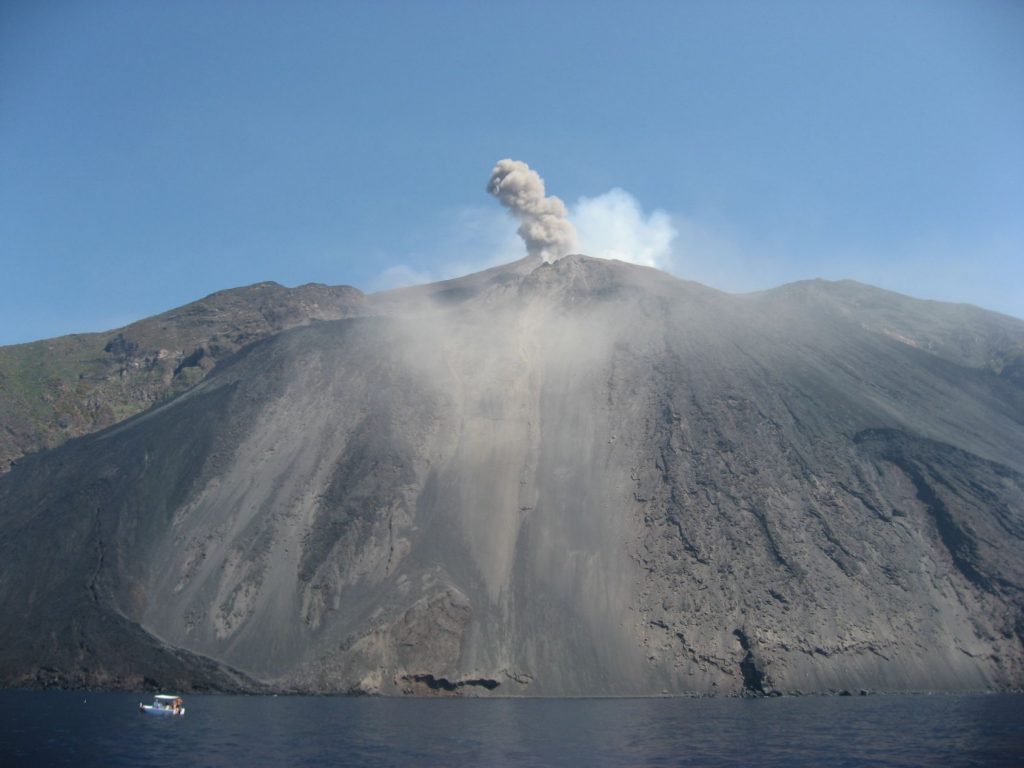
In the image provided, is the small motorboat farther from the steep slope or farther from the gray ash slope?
the steep slope

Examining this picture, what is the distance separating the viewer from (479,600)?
7350cm

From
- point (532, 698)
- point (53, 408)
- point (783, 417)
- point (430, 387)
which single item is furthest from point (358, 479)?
point (53, 408)

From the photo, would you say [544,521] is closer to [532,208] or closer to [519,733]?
[519,733]

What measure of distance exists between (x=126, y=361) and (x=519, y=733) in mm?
120065

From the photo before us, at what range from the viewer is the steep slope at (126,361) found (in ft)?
415

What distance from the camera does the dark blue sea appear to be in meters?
34.5

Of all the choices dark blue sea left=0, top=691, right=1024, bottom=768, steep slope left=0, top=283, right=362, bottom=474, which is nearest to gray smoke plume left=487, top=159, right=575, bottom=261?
steep slope left=0, top=283, right=362, bottom=474

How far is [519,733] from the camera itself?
43.9m

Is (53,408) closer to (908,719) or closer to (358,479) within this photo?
(358,479)

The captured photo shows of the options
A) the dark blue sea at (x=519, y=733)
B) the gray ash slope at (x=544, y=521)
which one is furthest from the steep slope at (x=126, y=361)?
the dark blue sea at (x=519, y=733)

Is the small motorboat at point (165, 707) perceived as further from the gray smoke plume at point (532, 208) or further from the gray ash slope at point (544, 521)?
the gray smoke plume at point (532, 208)

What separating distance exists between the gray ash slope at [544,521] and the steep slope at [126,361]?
25.2m

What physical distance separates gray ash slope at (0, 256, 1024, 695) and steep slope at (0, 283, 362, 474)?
25.2 metres

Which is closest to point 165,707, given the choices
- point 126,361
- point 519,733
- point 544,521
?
point 519,733
